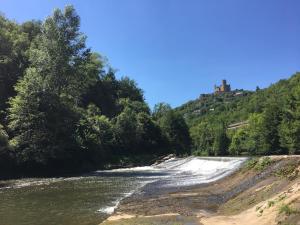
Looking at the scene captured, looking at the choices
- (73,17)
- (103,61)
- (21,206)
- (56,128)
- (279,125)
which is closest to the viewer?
(21,206)

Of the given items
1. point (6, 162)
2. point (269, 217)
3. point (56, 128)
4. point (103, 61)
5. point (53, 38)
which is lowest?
point (269, 217)

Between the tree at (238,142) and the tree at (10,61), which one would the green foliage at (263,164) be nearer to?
the tree at (10,61)

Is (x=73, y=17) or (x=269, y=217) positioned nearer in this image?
(x=269, y=217)

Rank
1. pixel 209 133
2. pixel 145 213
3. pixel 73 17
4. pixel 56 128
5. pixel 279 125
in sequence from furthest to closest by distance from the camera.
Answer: pixel 209 133 → pixel 279 125 → pixel 73 17 → pixel 56 128 → pixel 145 213

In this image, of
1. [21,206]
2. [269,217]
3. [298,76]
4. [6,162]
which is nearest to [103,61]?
[298,76]

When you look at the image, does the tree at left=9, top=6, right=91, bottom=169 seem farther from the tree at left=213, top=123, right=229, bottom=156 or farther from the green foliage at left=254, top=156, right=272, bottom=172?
the tree at left=213, top=123, right=229, bottom=156

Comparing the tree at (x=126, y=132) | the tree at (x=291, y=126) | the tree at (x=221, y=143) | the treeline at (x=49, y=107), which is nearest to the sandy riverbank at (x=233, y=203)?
the treeline at (x=49, y=107)

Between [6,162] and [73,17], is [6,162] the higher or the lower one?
the lower one

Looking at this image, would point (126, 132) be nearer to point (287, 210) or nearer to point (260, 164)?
point (260, 164)

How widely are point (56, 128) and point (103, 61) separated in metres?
86.8

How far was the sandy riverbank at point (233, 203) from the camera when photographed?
19891 mm

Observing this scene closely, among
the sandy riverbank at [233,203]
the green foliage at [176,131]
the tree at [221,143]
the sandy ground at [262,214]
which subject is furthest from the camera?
the tree at [221,143]

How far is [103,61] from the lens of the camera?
154 meters

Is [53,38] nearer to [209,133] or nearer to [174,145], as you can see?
[174,145]
